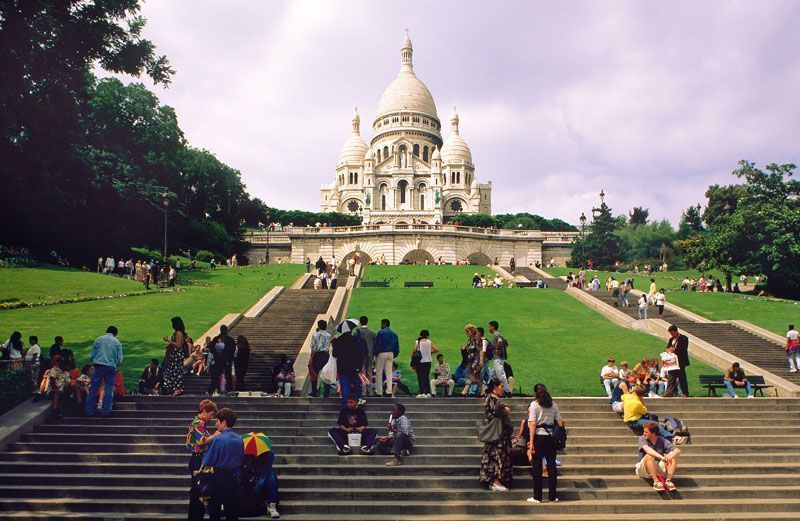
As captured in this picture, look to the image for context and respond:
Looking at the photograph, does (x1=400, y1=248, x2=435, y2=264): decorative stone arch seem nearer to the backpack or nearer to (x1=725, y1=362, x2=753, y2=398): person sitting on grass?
(x1=725, y1=362, x2=753, y2=398): person sitting on grass

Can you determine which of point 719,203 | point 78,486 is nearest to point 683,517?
point 78,486

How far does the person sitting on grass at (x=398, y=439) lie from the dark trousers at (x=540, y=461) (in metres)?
1.95

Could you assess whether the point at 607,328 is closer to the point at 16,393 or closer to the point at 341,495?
the point at 341,495

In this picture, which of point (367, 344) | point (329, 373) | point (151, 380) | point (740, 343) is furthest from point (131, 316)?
point (740, 343)

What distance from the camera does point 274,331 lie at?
19203 mm

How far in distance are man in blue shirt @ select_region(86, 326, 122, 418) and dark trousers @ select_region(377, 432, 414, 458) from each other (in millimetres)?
4502

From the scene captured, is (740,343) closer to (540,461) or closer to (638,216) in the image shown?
(540,461)

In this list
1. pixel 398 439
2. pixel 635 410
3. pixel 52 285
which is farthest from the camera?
pixel 52 285

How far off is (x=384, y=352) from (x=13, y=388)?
610 cm

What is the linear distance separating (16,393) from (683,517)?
33.4ft

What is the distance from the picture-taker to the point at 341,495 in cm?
859

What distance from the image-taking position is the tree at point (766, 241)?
30.3m

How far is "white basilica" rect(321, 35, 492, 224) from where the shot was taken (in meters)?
95.5

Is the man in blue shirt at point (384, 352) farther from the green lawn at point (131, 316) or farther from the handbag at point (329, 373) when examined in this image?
the green lawn at point (131, 316)
